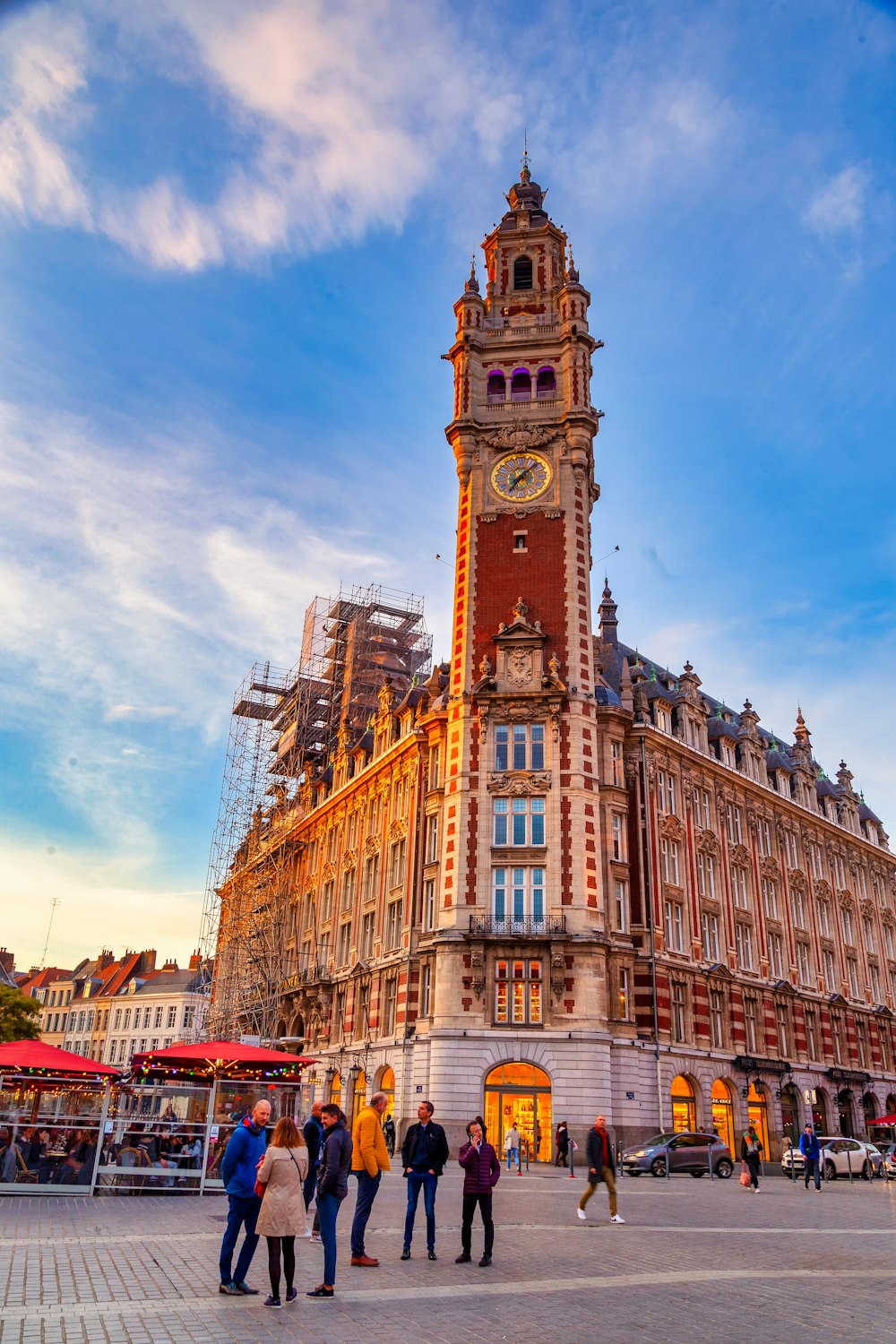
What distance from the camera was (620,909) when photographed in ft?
155

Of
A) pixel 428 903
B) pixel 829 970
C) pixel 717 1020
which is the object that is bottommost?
pixel 717 1020

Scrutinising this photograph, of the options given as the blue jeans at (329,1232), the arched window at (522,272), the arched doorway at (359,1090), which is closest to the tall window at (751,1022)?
the arched doorway at (359,1090)

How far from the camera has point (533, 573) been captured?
5122cm

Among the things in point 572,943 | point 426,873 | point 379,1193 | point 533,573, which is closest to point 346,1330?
point 379,1193

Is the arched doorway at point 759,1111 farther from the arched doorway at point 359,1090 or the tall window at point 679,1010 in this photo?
the arched doorway at point 359,1090

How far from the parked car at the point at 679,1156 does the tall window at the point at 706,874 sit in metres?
17.4

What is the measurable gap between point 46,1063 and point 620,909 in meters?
29.1

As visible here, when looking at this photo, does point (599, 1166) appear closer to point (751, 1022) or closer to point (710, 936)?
point (710, 936)

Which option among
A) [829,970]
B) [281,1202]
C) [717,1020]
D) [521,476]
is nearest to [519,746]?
[521,476]

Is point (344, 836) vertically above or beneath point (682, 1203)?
above

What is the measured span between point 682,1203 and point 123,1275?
16.2 meters

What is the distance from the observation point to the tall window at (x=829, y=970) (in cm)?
6291

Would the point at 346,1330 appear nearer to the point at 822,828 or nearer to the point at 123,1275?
the point at 123,1275

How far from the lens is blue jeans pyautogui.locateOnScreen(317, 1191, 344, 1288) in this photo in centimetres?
1148
